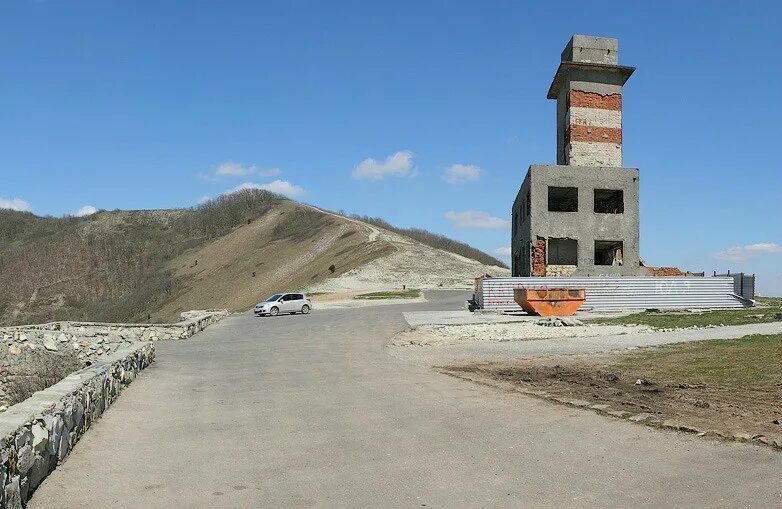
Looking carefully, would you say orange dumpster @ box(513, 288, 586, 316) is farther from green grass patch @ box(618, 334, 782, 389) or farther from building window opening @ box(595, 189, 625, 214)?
green grass patch @ box(618, 334, 782, 389)

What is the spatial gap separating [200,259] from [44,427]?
119 metres

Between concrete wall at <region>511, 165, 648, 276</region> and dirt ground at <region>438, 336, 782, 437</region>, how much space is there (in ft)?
81.5

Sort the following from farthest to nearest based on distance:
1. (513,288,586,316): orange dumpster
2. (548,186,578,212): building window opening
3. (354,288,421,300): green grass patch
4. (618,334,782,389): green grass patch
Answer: (354,288,421,300): green grass patch, (548,186,578,212): building window opening, (513,288,586,316): orange dumpster, (618,334,782,389): green grass patch

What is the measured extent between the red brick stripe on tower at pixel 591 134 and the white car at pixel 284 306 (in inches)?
813

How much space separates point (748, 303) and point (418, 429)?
37.5 meters

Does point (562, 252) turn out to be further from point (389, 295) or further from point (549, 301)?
point (389, 295)

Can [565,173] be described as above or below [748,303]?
above

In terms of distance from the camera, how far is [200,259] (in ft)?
397

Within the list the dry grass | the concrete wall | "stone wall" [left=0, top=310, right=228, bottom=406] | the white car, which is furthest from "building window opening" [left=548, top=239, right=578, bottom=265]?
"stone wall" [left=0, top=310, right=228, bottom=406]

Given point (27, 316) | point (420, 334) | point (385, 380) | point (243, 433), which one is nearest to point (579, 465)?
point (243, 433)

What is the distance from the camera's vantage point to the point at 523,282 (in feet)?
122

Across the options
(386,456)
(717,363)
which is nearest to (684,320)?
(717,363)

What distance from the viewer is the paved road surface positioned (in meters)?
5.76

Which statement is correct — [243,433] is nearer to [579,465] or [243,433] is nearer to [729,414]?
[579,465]
